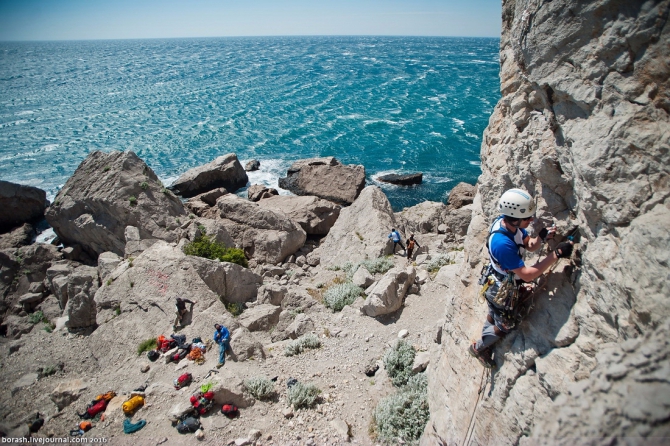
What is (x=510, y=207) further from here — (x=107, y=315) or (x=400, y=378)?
(x=107, y=315)

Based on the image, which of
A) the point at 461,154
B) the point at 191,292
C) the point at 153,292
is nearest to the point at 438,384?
the point at 191,292

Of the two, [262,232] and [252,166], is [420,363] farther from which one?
[252,166]

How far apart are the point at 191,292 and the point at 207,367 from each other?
4009 millimetres

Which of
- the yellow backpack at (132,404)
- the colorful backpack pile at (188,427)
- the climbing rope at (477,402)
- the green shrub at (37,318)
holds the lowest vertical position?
→ the green shrub at (37,318)

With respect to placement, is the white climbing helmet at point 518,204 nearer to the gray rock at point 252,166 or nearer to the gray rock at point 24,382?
the gray rock at point 24,382

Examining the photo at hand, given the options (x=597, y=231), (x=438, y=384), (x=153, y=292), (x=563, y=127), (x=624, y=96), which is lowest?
(x=153, y=292)

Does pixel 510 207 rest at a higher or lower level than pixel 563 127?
lower

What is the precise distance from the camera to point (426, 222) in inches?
945

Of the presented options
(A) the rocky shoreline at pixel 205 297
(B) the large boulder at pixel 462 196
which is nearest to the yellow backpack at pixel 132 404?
(A) the rocky shoreline at pixel 205 297

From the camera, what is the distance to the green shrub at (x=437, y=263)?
15875 mm

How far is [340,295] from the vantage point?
13750mm

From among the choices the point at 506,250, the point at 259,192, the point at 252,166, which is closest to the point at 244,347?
the point at 506,250

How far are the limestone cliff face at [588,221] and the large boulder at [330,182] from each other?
967 inches

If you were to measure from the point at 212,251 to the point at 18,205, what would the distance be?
22.7 meters
